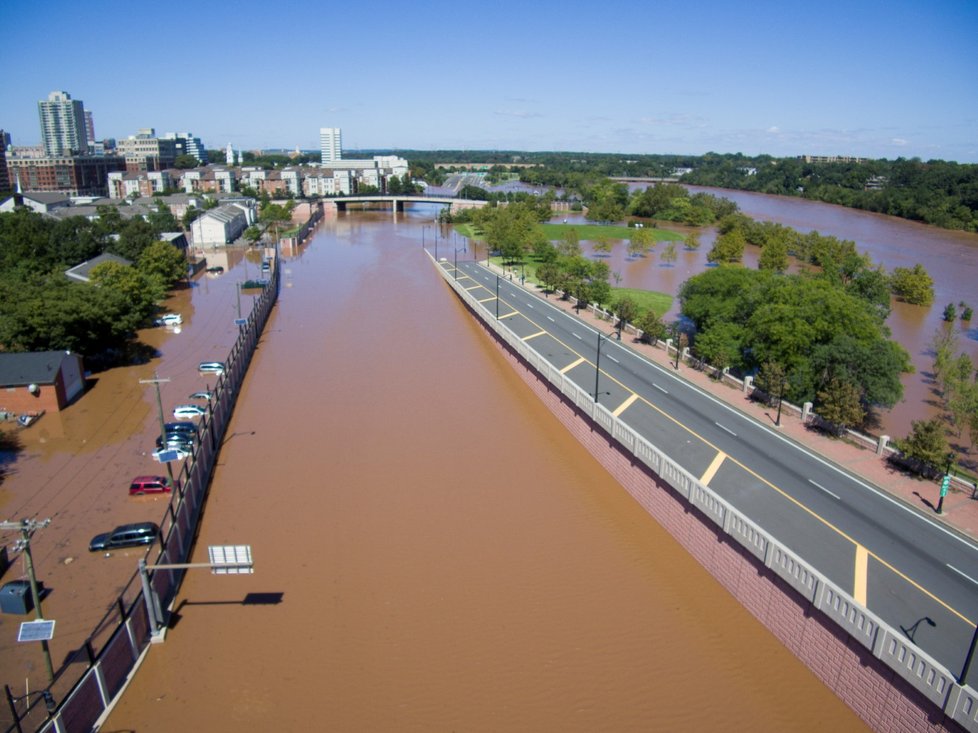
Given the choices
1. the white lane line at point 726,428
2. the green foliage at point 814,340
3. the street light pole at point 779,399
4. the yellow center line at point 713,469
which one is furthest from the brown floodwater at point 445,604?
the green foliage at point 814,340

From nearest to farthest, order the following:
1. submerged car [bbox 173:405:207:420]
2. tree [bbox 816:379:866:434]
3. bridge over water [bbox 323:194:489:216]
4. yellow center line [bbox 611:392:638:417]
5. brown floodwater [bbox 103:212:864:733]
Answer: brown floodwater [bbox 103:212:864:733] → tree [bbox 816:379:866:434] → yellow center line [bbox 611:392:638:417] → submerged car [bbox 173:405:207:420] → bridge over water [bbox 323:194:489:216]

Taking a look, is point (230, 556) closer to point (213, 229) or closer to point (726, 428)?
point (726, 428)

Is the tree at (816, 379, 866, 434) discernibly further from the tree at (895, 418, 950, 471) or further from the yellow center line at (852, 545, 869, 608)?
the yellow center line at (852, 545, 869, 608)

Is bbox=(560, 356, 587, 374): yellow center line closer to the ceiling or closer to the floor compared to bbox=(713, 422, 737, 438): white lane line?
closer to the ceiling

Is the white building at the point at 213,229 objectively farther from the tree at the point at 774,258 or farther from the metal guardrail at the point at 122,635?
the metal guardrail at the point at 122,635

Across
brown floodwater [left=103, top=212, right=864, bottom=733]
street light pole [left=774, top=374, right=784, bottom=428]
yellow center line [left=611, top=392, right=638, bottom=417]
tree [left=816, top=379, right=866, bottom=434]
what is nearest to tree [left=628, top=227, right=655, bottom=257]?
brown floodwater [left=103, top=212, right=864, bottom=733]

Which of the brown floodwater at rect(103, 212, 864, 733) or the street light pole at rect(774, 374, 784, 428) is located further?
the street light pole at rect(774, 374, 784, 428)
